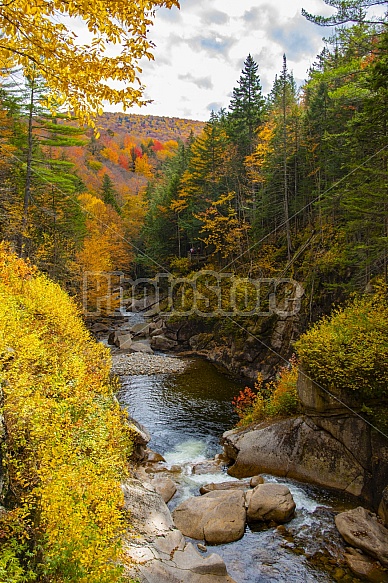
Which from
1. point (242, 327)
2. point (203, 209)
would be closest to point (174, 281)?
point (203, 209)

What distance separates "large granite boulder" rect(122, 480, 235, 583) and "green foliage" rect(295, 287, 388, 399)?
19.0ft

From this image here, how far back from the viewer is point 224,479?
11203mm

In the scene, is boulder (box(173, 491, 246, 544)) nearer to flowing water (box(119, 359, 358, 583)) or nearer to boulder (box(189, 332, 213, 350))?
flowing water (box(119, 359, 358, 583))

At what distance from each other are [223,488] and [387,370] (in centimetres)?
561

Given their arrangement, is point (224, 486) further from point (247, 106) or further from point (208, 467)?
point (247, 106)

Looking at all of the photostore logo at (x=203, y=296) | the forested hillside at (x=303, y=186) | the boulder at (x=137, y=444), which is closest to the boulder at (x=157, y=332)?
the photostore logo at (x=203, y=296)

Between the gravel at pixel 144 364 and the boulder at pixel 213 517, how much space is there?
46.8 ft

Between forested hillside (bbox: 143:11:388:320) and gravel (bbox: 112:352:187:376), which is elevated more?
forested hillside (bbox: 143:11:388:320)

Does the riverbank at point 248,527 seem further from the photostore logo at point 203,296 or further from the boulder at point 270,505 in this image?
the photostore logo at point 203,296

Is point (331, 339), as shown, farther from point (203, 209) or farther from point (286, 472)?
point (203, 209)

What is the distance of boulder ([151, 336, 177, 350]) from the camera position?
2933cm

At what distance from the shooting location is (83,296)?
99.1 feet

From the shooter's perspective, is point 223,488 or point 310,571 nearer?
point 310,571

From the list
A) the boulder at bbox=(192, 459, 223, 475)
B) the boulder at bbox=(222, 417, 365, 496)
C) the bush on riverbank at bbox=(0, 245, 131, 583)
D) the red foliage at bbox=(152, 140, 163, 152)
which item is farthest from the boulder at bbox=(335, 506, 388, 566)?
the red foliage at bbox=(152, 140, 163, 152)
